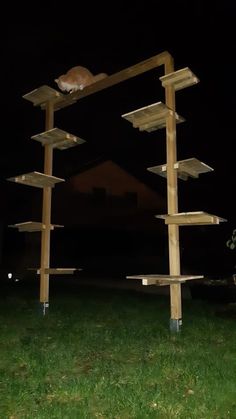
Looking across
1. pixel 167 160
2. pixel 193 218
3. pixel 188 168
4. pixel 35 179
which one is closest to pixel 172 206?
pixel 193 218

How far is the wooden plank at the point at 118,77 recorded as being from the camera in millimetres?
7930

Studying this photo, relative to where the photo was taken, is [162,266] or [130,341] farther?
[162,266]

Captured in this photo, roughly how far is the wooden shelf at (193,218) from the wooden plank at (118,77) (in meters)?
2.93

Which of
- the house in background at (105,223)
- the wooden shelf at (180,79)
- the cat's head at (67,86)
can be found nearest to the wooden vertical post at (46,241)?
the cat's head at (67,86)

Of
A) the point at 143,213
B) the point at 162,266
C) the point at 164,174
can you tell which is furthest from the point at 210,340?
the point at 143,213

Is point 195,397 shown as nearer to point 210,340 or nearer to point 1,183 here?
point 210,340

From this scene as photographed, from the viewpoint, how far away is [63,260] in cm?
2948

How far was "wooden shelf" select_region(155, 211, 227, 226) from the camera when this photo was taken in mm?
6440

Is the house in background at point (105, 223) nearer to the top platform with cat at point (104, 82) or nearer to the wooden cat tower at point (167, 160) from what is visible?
the wooden cat tower at point (167, 160)

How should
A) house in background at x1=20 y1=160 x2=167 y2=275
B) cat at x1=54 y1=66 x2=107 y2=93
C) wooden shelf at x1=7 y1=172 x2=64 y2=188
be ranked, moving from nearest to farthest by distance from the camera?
wooden shelf at x1=7 y1=172 x2=64 y2=188 → cat at x1=54 y1=66 x2=107 y2=93 → house in background at x1=20 y1=160 x2=167 y2=275

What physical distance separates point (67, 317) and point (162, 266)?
20284 millimetres

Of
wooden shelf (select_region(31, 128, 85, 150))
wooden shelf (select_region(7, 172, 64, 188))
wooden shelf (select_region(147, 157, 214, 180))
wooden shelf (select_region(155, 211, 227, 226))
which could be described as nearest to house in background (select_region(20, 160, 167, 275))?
wooden shelf (select_region(31, 128, 85, 150))

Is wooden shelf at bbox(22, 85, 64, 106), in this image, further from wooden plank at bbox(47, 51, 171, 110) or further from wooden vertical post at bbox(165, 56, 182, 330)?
wooden vertical post at bbox(165, 56, 182, 330)

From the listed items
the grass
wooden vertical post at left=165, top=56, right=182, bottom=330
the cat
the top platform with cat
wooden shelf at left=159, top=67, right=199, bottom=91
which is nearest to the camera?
the grass
